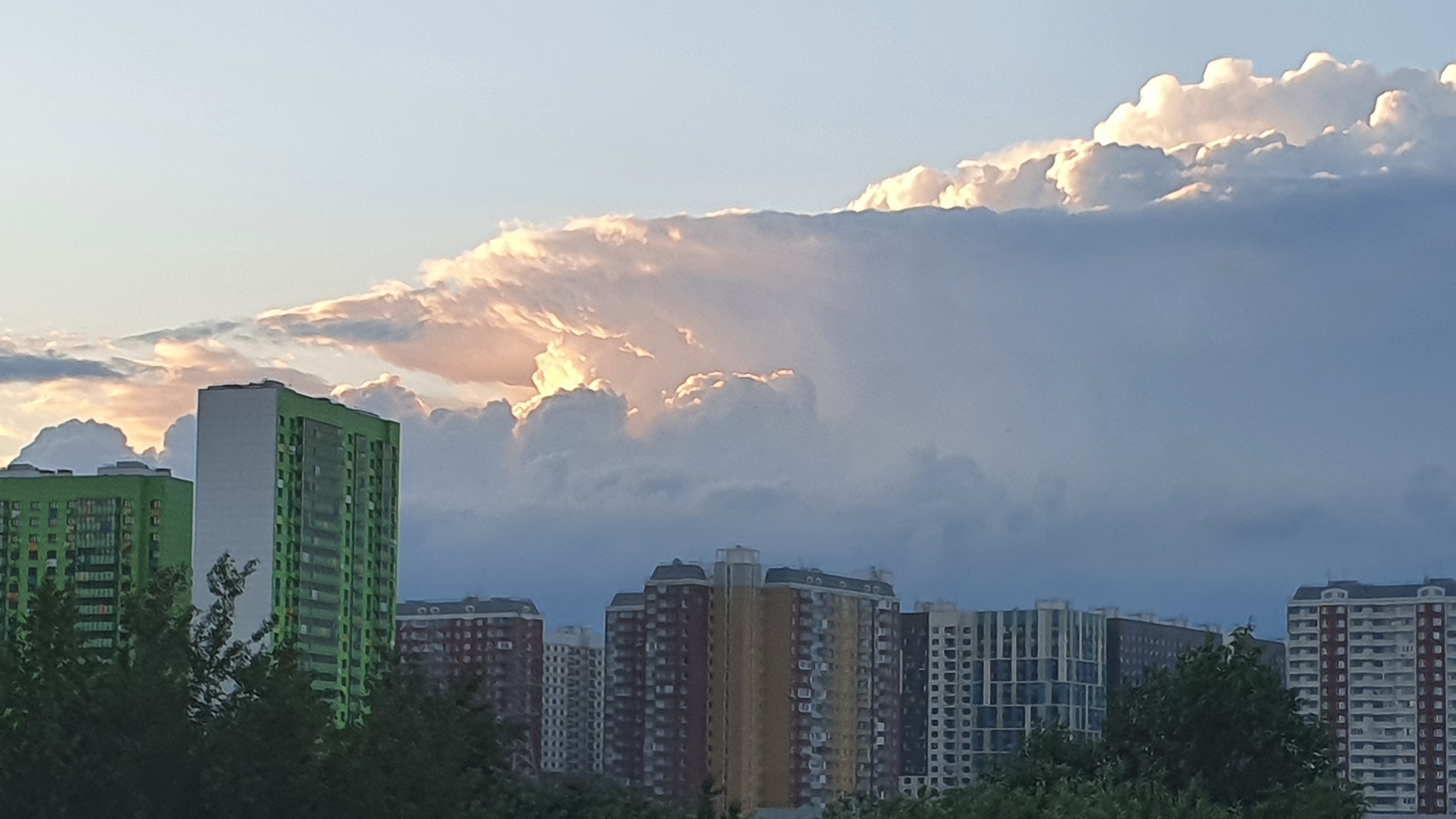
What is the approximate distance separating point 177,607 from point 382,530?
4531 cm

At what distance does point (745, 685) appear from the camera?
86.9m

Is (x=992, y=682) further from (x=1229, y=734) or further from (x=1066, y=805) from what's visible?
(x=1066, y=805)

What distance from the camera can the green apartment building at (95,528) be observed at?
70938mm

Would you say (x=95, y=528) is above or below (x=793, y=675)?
above

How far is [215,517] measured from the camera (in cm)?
6669

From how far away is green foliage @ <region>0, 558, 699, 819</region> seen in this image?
72.4 ft

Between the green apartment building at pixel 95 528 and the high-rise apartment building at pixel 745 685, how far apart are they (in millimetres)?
19675

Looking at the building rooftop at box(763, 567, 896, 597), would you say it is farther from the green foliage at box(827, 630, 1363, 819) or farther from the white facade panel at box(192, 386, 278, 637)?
the green foliage at box(827, 630, 1363, 819)

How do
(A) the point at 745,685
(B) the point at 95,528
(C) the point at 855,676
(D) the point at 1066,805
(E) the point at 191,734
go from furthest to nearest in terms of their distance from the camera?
(C) the point at 855,676 → (A) the point at 745,685 → (B) the point at 95,528 → (D) the point at 1066,805 → (E) the point at 191,734

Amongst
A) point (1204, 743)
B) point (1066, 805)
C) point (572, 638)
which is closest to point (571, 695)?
point (572, 638)

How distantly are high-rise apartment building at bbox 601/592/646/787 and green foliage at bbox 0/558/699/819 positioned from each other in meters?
63.3

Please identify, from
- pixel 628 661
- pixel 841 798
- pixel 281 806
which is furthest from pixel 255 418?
pixel 281 806

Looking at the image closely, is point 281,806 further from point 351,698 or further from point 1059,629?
point 1059,629

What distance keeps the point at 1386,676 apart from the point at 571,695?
3344 cm
